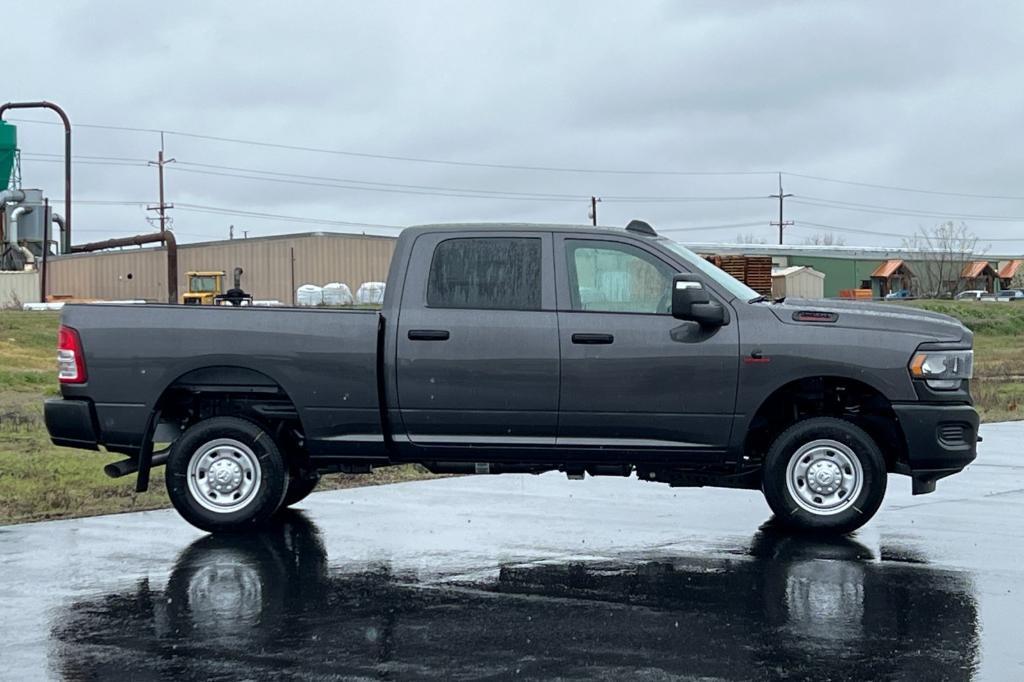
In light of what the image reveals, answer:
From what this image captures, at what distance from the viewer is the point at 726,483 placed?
970 centimetres

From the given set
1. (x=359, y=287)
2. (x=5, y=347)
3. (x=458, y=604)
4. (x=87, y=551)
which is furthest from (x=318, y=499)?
(x=359, y=287)

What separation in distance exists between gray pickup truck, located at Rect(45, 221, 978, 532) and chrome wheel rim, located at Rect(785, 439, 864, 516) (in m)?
0.01

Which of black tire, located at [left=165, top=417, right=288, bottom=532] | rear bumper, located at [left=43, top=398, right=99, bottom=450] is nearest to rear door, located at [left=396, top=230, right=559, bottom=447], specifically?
black tire, located at [left=165, top=417, right=288, bottom=532]

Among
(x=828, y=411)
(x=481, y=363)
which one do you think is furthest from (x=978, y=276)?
(x=481, y=363)

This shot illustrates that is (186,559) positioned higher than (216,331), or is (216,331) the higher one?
(216,331)

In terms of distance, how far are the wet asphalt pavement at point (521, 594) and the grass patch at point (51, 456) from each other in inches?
44.9

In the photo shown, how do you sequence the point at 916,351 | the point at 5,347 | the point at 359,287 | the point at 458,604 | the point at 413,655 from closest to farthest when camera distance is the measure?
1. the point at 413,655
2. the point at 458,604
3. the point at 916,351
4. the point at 5,347
5. the point at 359,287

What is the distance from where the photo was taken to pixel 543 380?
932cm

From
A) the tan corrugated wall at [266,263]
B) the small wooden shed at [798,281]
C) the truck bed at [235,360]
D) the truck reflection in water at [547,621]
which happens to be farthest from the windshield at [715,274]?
the small wooden shed at [798,281]

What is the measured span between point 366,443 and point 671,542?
213 cm

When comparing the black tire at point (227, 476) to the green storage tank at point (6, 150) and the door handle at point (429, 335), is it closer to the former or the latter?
the door handle at point (429, 335)

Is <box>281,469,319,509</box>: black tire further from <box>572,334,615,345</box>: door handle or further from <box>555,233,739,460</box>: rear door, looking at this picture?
<box>572,334,615,345</box>: door handle

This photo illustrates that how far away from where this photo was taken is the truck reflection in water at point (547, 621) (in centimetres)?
591

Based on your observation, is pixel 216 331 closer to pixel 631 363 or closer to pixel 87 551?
pixel 87 551
